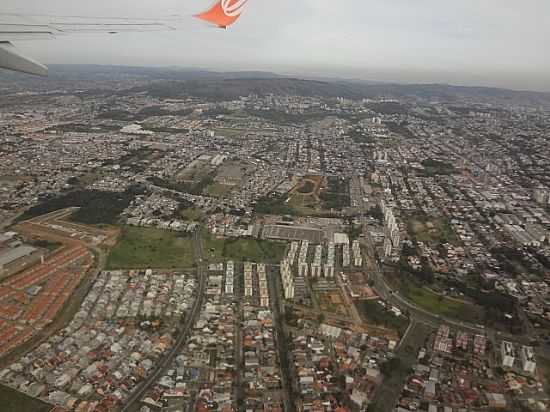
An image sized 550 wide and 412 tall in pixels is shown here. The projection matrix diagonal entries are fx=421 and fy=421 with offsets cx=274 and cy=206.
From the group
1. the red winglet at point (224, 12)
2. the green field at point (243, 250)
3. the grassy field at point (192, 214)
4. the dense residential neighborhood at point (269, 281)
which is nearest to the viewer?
the red winglet at point (224, 12)

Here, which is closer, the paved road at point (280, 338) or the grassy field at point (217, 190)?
the paved road at point (280, 338)

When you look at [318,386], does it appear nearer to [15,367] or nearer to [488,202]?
[15,367]

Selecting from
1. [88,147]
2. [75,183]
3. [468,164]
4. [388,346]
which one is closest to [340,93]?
[468,164]

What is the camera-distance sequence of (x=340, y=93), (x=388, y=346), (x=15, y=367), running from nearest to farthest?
(x=15, y=367), (x=388, y=346), (x=340, y=93)

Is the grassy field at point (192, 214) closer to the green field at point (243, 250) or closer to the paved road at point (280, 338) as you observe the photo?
the green field at point (243, 250)

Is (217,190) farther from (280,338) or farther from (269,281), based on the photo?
(280,338)

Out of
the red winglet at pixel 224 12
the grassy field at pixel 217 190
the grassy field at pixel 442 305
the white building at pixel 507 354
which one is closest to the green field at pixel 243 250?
the grassy field at pixel 442 305

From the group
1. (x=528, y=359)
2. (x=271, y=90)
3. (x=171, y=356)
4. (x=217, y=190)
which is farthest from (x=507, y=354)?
(x=271, y=90)
